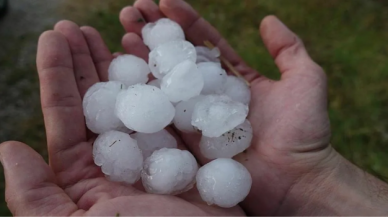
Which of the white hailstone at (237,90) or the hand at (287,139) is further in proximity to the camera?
the white hailstone at (237,90)

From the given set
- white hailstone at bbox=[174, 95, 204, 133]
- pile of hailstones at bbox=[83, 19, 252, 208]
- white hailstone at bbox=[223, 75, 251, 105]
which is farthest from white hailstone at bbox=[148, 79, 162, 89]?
white hailstone at bbox=[223, 75, 251, 105]

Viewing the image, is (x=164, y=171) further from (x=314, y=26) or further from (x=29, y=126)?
(x=314, y=26)

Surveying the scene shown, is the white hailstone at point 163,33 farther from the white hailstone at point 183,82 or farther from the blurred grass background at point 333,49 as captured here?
the blurred grass background at point 333,49

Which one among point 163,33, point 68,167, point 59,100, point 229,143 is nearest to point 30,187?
point 68,167

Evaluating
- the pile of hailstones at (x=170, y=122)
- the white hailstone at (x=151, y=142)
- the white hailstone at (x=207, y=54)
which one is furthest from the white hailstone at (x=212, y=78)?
the white hailstone at (x=151, y=142)

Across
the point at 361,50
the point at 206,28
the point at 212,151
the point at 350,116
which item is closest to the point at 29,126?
the point at 206,28

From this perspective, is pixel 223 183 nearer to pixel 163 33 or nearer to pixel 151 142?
pixel 151 142

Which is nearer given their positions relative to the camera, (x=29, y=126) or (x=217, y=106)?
(x=217, y=106)
